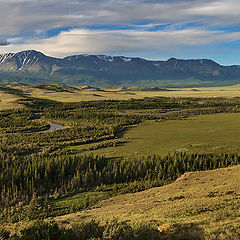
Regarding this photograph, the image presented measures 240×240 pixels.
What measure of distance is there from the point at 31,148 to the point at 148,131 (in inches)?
2543

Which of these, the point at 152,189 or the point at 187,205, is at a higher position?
the point at 187,205

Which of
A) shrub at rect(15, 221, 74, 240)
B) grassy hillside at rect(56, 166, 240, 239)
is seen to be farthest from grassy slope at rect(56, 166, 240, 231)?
shrub at rect(15, 221, 74, 240)

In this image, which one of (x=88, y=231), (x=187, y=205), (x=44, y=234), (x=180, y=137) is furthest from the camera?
(x=180, y=137)

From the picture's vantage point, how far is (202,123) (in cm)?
16200

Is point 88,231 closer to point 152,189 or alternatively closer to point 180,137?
point 152,189

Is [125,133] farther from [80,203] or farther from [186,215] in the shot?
[186,215]

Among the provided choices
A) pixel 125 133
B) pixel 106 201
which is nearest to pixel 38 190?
pixel 106 201

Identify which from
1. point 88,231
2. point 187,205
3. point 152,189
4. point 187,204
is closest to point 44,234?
point 88,231

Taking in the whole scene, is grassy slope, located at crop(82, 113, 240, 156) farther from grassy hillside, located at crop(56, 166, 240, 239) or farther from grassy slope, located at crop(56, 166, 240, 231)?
grassy hillside, located at crop(56, 166, 240, 239)

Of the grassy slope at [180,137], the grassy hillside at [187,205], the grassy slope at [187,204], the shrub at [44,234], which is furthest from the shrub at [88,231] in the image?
the grassy slope at [180,137]

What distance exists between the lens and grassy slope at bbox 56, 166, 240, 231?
32062mm

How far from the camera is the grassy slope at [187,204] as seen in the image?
1262 inches

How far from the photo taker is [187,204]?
133 ft

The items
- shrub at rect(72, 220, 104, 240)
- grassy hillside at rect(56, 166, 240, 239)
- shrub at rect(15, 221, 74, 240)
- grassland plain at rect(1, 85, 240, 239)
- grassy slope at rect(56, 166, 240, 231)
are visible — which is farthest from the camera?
Result: grassland plain at rect(1, 85, 240, 239)
